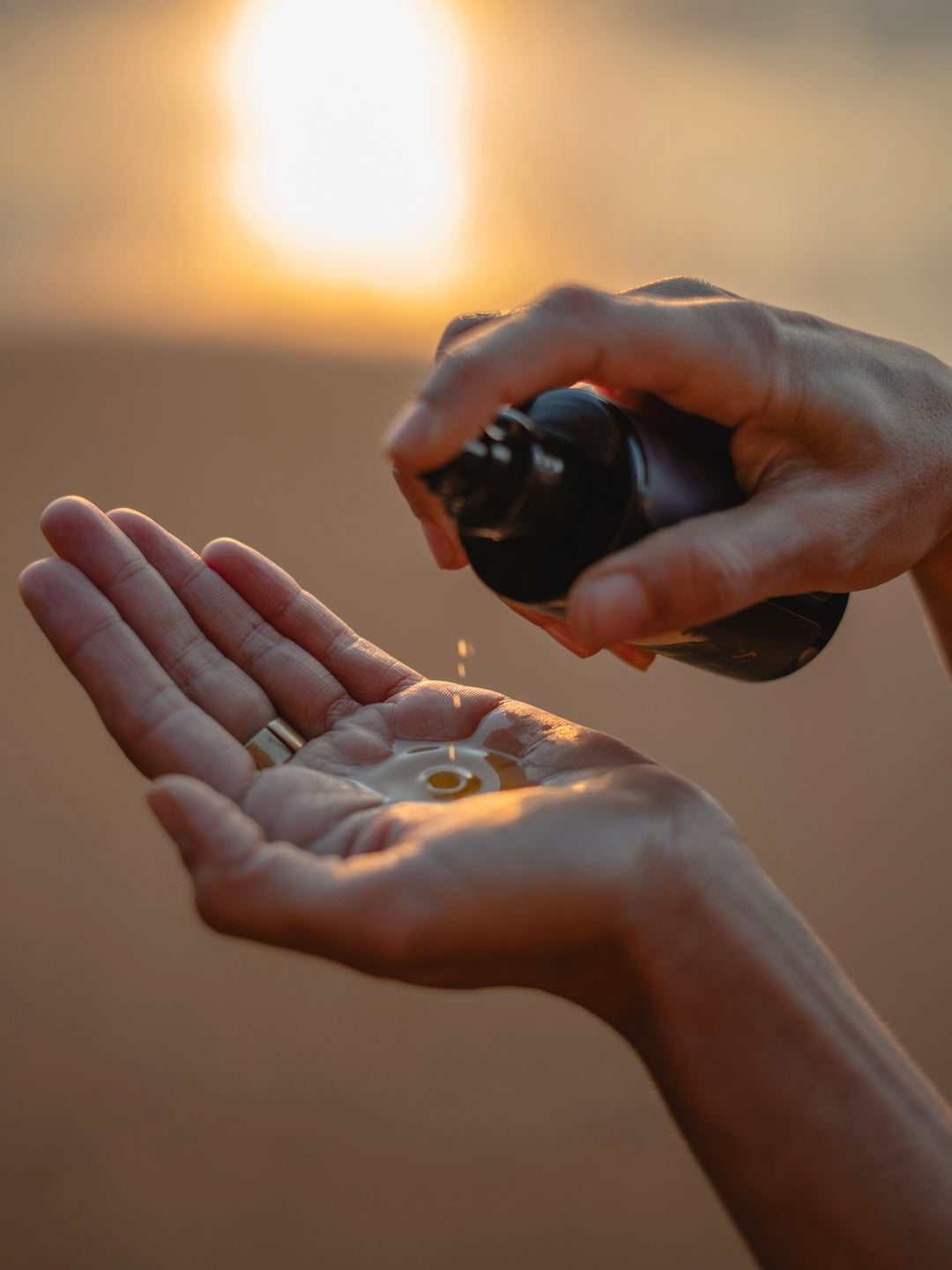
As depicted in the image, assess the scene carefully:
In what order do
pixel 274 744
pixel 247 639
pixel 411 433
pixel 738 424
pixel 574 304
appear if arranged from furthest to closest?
pixel 247 639, pixel 274 744, pixel 738 424, pixel 574 304, pixel 411 433

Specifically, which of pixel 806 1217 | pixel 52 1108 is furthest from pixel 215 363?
pixel 806 1217

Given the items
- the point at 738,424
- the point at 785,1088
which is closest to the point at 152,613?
the point at 738,424

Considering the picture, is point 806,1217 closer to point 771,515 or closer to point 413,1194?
point 771,515

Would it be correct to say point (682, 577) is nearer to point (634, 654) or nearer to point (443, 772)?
point (634, 654)

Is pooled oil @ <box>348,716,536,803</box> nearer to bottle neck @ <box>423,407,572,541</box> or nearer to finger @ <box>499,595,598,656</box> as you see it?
finger @ <box>499,595,598,656</box>

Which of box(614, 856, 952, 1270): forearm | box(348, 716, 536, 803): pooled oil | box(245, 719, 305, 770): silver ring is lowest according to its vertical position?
box(614, 856, 952, 1270): forearm

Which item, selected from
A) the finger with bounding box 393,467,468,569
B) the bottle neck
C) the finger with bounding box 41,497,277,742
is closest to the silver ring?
the finger with bounding box 41,497,277,742

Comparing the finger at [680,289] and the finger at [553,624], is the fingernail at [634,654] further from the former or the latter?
the finger at [680,289]
